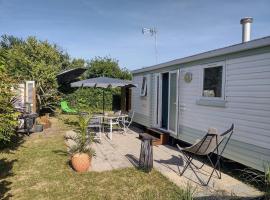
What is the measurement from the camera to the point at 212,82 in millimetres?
6742

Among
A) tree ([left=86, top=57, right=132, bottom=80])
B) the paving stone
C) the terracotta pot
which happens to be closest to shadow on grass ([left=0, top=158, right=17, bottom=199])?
the terracotta pot

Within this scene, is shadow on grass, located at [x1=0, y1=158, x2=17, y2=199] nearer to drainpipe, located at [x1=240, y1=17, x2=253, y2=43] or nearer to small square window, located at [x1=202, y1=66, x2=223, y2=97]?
small square window, located at [x1=202, y1=66, x2=223, y2=97]

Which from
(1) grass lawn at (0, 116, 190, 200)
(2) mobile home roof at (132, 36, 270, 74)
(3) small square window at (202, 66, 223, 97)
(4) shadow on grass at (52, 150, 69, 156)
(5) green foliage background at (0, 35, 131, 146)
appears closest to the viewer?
(5) green foliage background at (0, 35, 131, 146)

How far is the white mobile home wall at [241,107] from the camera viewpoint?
16.7 ft

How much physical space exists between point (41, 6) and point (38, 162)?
24.5 ft

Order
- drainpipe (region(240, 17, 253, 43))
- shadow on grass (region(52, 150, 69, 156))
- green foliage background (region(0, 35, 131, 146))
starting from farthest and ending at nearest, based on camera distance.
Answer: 1. shadow on grass (region(52, 150, 69, 156))
2. drainpipe (region(240, 17, 253, 43))
3. green foliage background (region(0, 35, 131, 146))

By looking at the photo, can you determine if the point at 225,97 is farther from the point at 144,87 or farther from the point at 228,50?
the point at 144,87

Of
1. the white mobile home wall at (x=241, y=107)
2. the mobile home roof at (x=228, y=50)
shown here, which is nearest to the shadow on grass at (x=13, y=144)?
the white mobile home wall at (x=241, y=107)

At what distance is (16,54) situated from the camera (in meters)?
15.8

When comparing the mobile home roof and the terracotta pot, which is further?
the terracotta pot

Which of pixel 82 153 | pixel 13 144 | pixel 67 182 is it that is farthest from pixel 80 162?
pixel 13 144

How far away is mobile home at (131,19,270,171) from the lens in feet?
16.9

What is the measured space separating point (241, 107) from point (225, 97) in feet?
1.80

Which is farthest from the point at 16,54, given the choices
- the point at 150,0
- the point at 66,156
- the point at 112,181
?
the point at 112,181
